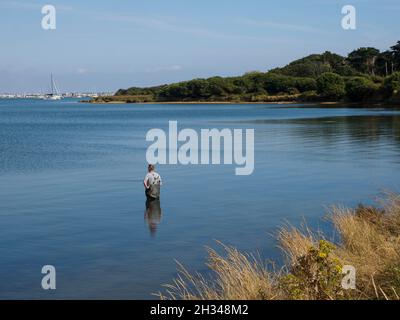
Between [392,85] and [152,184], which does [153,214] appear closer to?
[152,184]

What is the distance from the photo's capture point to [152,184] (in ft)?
78.0

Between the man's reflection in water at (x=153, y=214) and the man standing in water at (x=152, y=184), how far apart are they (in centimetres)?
17

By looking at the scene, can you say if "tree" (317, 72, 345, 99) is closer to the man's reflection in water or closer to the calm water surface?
the calm water surface

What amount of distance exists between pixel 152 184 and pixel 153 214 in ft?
5.47

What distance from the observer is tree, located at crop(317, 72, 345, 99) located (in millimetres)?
171625

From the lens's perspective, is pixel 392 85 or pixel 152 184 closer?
pixel 152 184

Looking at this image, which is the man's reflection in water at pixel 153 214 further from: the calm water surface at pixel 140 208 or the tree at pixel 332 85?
the tree at pixel 332 85

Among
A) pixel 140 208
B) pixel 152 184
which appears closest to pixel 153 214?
pixel 140 208

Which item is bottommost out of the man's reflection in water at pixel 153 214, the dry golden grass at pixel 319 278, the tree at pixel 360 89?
the man's reflection in water at pixel 153 214

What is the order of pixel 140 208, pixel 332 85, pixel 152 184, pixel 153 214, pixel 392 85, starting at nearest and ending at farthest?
pixel 153 214
pixel 140 208
pixel 152 184
pixel 392 85
pixel 332 85

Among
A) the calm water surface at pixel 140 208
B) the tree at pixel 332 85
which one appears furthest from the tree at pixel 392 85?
the calm water surface at pixel 140 208

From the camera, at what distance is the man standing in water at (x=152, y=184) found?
77.3 ft

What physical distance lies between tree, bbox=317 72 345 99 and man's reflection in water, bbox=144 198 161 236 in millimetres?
151470
